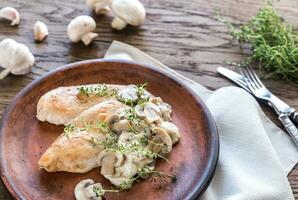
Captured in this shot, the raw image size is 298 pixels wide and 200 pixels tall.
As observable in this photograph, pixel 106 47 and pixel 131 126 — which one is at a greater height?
pixel 131 126

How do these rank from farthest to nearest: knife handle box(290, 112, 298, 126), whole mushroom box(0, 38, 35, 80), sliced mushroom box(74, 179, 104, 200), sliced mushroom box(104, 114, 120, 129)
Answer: whole mushroom box(0, 38, 35, 80) < knife handle box(290, 112, 298, 126) < sliced mushroom box(104, 114, 120, 129) < sliced mushroom box(74, 179, 104, 200)

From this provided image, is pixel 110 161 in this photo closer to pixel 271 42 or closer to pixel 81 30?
pixel 81 30

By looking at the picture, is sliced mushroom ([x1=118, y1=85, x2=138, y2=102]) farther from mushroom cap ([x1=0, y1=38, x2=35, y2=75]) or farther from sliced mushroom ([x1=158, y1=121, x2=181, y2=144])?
mushroom cap ([x1=0, y1=38, x2=35, y2=75])

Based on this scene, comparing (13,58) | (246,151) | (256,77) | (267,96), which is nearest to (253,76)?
(256,77)

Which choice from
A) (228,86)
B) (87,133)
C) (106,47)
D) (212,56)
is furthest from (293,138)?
(106,47)

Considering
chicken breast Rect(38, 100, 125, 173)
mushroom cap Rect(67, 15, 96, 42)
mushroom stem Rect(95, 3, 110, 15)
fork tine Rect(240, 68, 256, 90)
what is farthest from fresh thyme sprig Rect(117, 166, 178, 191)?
mushroom stem Rect(95, 3, 110, 15)

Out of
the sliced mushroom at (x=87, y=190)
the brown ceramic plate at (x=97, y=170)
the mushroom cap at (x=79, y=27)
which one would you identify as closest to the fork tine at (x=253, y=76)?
the brown ceramic plate at (x=97, y=170)

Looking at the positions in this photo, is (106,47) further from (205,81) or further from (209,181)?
(209,181)
